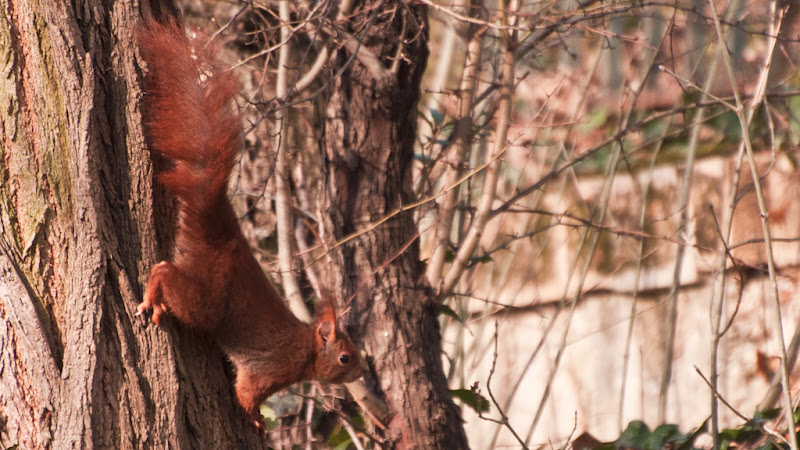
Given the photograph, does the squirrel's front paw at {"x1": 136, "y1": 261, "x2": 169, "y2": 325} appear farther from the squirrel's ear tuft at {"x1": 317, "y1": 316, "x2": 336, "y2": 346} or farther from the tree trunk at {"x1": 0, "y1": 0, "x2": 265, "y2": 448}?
the squirrel's ear tuft at {"x1": 317, "y1": 316, "x2": 336, "y2": 346}

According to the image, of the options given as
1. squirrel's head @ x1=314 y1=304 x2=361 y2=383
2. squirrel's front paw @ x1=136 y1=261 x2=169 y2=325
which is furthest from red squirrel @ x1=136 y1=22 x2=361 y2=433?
squirrel's head @ x1=314 y1=304 x2=361 y2=383

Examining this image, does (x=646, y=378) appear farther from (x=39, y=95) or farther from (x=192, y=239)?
(x=39, y=95)

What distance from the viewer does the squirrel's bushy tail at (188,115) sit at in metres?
1.87

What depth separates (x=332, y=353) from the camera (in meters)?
2.77

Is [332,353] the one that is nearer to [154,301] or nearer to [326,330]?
[326,330]

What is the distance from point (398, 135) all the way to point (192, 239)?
1.07m

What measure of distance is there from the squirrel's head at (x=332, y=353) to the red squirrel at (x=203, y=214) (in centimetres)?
33

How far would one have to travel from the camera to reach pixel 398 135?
2.91m

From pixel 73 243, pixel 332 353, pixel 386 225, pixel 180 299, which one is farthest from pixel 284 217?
pixel 73 243

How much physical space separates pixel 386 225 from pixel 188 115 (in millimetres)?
1141

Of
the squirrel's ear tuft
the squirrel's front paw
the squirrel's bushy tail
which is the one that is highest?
the squirrel's bushy tail

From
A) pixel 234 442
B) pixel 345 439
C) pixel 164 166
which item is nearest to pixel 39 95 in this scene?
pixel 164 166

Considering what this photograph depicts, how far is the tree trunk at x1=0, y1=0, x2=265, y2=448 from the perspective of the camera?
173cm

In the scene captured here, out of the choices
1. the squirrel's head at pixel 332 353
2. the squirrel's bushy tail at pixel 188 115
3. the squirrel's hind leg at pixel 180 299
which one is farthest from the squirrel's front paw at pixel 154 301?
the squirrel's head at pixel 332 353
